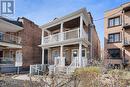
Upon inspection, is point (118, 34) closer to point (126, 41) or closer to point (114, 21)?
point (126, 41)

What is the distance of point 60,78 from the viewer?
6.28 m

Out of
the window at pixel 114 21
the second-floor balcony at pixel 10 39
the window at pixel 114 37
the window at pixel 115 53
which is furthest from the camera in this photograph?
the window at pixel 114 21

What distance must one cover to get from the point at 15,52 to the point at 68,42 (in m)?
12.3

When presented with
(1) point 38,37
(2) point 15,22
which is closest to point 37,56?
(1) point 38,37

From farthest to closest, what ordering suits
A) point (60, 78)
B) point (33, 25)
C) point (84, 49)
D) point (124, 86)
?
point (33, 25) < point (84, 49) < point (60, 78) < point (124, 86)

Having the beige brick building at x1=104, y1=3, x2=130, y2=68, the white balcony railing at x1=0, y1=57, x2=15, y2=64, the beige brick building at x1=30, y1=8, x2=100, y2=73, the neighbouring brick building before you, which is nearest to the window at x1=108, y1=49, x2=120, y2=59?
the beige brick building at x1=104, y1=3, x2=130, y2=68

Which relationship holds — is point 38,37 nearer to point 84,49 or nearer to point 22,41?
point 22,41

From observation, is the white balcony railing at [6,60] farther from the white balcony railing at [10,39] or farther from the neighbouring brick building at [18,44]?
the white balcony railing at [10,39]

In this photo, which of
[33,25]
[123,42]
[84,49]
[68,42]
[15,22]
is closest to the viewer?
[68,42]

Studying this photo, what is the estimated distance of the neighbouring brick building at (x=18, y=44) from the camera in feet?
84.1

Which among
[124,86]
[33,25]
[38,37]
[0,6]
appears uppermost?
[0,6]

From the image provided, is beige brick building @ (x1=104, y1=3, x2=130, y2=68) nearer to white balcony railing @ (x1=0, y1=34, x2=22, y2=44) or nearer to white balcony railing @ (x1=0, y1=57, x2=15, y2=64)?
white balcony railing @ (x1=0, y1=34, x2=22, y2=44)

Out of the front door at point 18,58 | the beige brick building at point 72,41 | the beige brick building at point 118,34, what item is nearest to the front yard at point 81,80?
the beige brick building at point 72,41

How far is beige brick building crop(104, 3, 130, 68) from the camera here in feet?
81.4
